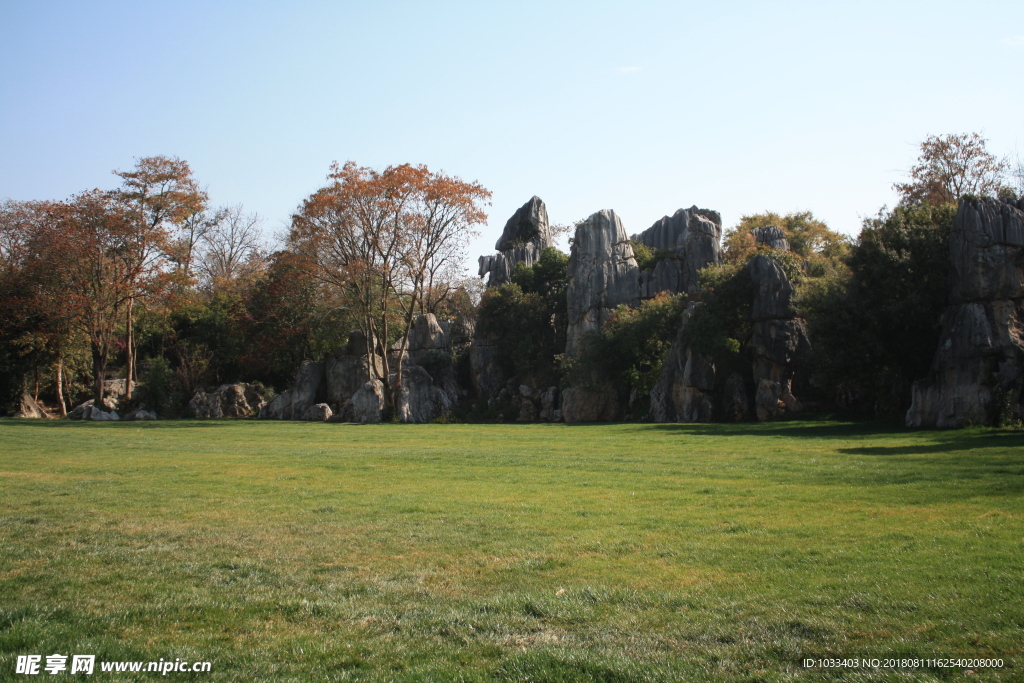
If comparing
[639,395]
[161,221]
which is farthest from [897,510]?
[161,221]

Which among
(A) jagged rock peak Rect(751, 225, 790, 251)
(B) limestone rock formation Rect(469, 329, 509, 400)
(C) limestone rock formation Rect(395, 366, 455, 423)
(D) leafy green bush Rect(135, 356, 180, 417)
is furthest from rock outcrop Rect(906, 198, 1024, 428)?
(D) leafy green bush Rect(135, 356, 180, 417)

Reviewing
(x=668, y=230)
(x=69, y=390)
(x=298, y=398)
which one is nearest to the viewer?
(x=298, y=398)

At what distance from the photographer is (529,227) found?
62.4 metres

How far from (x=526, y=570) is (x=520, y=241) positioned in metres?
54.9

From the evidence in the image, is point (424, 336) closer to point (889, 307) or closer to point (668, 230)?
point (668, 230)

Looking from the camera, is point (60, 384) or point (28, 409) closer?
point (28, 409)

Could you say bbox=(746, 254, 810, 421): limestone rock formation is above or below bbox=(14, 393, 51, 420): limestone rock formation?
above

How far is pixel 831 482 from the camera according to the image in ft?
41.9

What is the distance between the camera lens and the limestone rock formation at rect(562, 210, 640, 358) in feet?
141

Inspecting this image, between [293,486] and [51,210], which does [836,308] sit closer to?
[293,486]

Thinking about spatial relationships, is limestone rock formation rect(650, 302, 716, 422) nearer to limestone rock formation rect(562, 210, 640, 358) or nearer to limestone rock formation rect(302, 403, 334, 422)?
limestone rock formation rect(562, 210, 640, 358)

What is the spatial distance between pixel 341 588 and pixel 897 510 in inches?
293

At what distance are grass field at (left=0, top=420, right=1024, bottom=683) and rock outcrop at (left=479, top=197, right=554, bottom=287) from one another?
43878 millimetres

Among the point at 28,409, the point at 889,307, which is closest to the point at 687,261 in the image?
the point at 889,307
